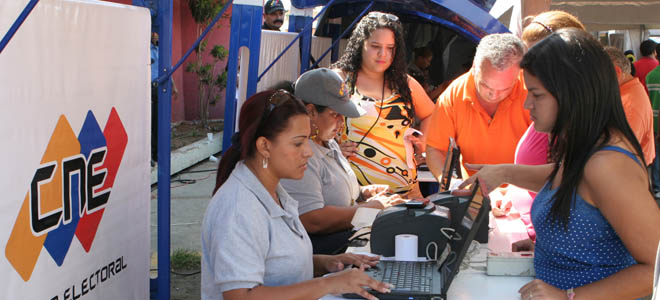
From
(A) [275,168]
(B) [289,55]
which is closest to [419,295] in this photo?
(A) [275,168]

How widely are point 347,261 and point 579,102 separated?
1.01m

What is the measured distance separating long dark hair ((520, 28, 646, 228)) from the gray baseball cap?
1189 mm

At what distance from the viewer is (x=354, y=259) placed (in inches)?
86.7

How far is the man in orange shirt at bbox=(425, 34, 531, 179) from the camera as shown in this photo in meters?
2.97

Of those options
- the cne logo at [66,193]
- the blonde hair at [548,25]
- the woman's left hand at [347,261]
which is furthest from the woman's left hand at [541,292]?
the cne logo at [66,193]

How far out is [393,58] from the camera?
12.7 ft

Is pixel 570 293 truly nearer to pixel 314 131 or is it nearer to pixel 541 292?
pixel 541 292

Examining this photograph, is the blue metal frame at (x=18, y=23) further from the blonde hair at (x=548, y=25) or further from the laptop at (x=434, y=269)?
the blonde hair at (x=548, y=25)

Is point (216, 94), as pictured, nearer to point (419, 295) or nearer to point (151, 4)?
point (151, 4)

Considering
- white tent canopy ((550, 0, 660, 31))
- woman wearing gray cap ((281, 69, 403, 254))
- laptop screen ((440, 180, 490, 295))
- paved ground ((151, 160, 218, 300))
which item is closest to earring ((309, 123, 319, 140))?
woman wearing gray cap ((281, 69, 403, 254))

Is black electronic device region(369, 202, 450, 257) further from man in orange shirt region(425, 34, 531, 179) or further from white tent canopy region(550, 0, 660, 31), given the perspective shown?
white tent canopy region(550, 0, 660, 31)

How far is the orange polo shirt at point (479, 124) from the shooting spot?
10.0 feet

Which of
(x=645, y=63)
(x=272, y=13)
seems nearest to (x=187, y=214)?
(x=272, y=13)

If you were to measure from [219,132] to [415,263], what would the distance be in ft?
28.6
